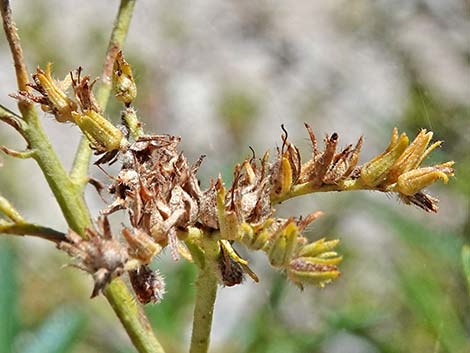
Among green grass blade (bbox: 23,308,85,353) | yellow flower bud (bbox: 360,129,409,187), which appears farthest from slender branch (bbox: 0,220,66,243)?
green grass blade (bbox: 23,308,85,353)

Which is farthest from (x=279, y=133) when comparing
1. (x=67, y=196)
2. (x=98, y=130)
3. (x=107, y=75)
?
(x=98, y=130)

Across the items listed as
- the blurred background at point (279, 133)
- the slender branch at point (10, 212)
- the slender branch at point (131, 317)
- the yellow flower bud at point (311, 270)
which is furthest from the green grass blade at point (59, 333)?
the yellow flower bud at point (311, 270)

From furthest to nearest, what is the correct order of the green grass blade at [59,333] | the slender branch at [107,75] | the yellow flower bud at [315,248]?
the green grass blade at [59,333] → the slender branch at [107,75] → the yellow flower bud at [315,248]

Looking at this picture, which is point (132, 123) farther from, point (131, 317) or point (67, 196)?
point (131, 317)

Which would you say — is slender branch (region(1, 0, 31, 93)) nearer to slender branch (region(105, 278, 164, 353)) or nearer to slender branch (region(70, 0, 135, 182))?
slender branch (region(70, 0, 135, 182))

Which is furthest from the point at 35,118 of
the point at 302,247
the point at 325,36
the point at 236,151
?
the point at 325,36

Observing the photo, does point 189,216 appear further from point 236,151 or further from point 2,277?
point 236,151

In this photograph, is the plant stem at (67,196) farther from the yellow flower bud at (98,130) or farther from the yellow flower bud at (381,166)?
the yellow flower bud at (381,166)
